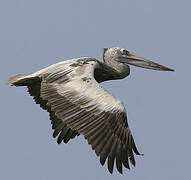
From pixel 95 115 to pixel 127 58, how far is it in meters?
4.09

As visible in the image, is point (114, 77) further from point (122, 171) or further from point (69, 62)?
point (122, 171)

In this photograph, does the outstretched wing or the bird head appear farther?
the bird head

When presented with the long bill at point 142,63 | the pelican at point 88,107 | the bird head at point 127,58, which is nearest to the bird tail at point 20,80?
the pelican at point 88,107

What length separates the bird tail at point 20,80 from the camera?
15648mm

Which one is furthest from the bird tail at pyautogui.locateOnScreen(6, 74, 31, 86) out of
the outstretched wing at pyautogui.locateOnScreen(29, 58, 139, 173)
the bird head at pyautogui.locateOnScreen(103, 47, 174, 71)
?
the bird head at pyautogui.locateOnScreen(103, 47, 174, 71)

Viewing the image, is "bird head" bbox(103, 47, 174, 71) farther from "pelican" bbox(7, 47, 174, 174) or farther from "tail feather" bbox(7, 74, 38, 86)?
"tail feather" bbox(7, 74, 38, 86)

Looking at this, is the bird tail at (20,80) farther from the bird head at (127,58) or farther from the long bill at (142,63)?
the long bill at (142,63)

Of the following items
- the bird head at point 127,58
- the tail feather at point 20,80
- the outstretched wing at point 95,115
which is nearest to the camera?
the outstretched wing at point 95,115

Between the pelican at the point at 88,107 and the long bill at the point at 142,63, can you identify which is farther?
the long bill at the point at 142,63

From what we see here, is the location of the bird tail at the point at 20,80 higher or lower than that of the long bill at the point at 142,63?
higher

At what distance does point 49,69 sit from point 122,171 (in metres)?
3.62

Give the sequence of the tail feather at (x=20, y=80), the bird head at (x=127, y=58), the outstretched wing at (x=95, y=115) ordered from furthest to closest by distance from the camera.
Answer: the bird head at (x=127, y=58), the tail feather at (x=20, y=80), the outstretched wing at (x=95, y=115)

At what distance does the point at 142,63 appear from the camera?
55.8 ft

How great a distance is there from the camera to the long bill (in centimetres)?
1692
